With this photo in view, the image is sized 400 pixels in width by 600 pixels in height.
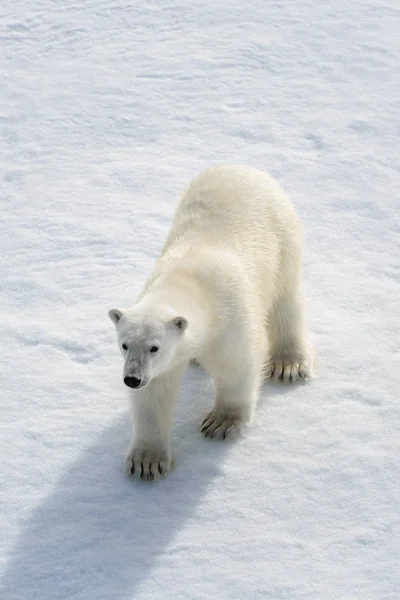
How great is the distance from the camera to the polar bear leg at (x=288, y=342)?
4395mm

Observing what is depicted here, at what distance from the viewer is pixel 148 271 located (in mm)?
5203

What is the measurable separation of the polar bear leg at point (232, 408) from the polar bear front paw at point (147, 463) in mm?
261

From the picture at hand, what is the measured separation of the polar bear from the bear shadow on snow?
0.27 ft

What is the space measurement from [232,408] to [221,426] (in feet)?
0.27

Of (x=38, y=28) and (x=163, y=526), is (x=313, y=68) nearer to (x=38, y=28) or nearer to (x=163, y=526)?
(x=38, y=28)

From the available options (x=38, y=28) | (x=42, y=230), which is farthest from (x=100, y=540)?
(x=38, y=28)

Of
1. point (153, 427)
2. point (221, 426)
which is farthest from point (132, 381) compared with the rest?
point (221, 426)

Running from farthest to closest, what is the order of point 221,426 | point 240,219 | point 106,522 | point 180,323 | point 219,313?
point 240,219 → point 221,426 → point 219,313 → point 106,522 → point 180,323

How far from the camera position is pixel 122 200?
19.4 ft

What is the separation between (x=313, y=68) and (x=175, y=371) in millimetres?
4032

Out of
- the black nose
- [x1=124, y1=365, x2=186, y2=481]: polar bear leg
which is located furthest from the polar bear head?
[x1=124, y1=365, x2=186, y2=481]: polar bear leg

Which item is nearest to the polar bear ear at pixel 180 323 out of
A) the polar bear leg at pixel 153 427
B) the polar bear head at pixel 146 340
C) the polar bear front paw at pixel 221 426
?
the polar bear head at pixel 146 340

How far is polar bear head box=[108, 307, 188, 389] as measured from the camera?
3.43m

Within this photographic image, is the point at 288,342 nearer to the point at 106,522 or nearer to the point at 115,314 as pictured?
the point at 115,314
